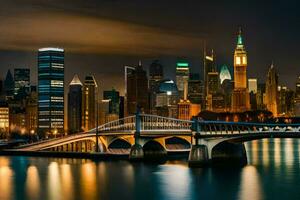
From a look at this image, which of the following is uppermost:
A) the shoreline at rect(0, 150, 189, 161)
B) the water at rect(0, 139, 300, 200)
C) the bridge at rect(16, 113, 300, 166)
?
the bridge at rect(16, 113, 300, 166)

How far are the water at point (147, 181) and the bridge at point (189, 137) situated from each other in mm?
2893

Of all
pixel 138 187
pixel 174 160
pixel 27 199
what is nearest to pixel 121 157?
pixel 174 160

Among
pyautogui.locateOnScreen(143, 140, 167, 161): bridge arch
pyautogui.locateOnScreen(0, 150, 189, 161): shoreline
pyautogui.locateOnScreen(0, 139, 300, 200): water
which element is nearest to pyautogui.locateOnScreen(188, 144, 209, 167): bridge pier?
pyautogui.locateOnScreen(0, 139, 300, 200): water

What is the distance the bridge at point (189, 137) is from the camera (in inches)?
3438

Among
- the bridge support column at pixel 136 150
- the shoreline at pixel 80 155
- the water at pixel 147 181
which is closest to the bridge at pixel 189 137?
the bridge support column at pixel 136 150

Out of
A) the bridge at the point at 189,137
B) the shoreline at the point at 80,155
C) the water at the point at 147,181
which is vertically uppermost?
the bridge at the point at 189,137

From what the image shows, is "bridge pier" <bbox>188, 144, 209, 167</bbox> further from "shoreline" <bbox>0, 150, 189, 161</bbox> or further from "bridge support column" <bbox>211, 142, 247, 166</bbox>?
"shoreline" <bbox>0, 150, 189, 161</bbox>

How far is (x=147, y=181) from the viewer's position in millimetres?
74750

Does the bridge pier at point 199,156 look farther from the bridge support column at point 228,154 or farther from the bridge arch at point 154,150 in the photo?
the bridge arch at point 154,150

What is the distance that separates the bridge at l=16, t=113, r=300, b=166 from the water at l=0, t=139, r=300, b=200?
2.89 metres

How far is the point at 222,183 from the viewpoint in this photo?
235ft

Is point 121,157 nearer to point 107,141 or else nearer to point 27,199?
point 107,141

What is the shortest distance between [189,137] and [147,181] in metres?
27.2

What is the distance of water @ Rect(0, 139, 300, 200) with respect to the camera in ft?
213
